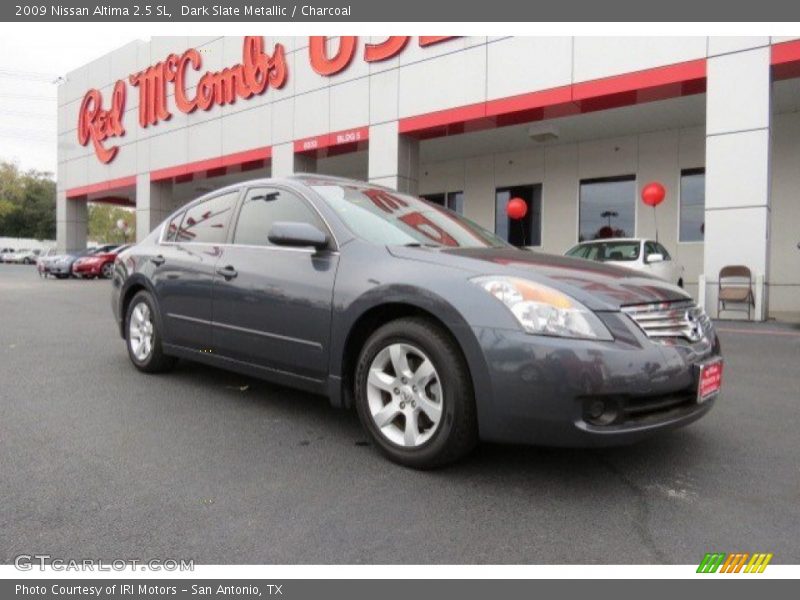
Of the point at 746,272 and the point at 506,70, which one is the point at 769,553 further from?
the point at 506,70

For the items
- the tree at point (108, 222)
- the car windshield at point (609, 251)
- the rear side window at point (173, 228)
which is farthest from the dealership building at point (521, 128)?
the tree at point (108, 222)

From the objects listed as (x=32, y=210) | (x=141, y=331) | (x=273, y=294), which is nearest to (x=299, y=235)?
(x=273, y=294)

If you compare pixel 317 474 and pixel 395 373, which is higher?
pixel 395 373

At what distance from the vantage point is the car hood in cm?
272

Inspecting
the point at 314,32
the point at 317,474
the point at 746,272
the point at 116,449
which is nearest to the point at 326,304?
the point at 317,474

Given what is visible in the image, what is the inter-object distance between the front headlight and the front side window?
140cm

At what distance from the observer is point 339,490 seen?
2.68 metres

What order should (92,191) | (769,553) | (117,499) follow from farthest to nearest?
(92,191)
(117,499)
(769,553)

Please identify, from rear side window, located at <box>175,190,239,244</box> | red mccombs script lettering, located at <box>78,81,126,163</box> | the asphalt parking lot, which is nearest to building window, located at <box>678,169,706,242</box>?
the asphalt parking lot

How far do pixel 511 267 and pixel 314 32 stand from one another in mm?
13757

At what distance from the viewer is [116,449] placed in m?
3.17

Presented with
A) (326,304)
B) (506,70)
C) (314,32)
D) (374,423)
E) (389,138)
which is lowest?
(374,423)

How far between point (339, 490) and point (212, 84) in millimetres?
18150

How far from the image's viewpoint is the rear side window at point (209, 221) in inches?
168
